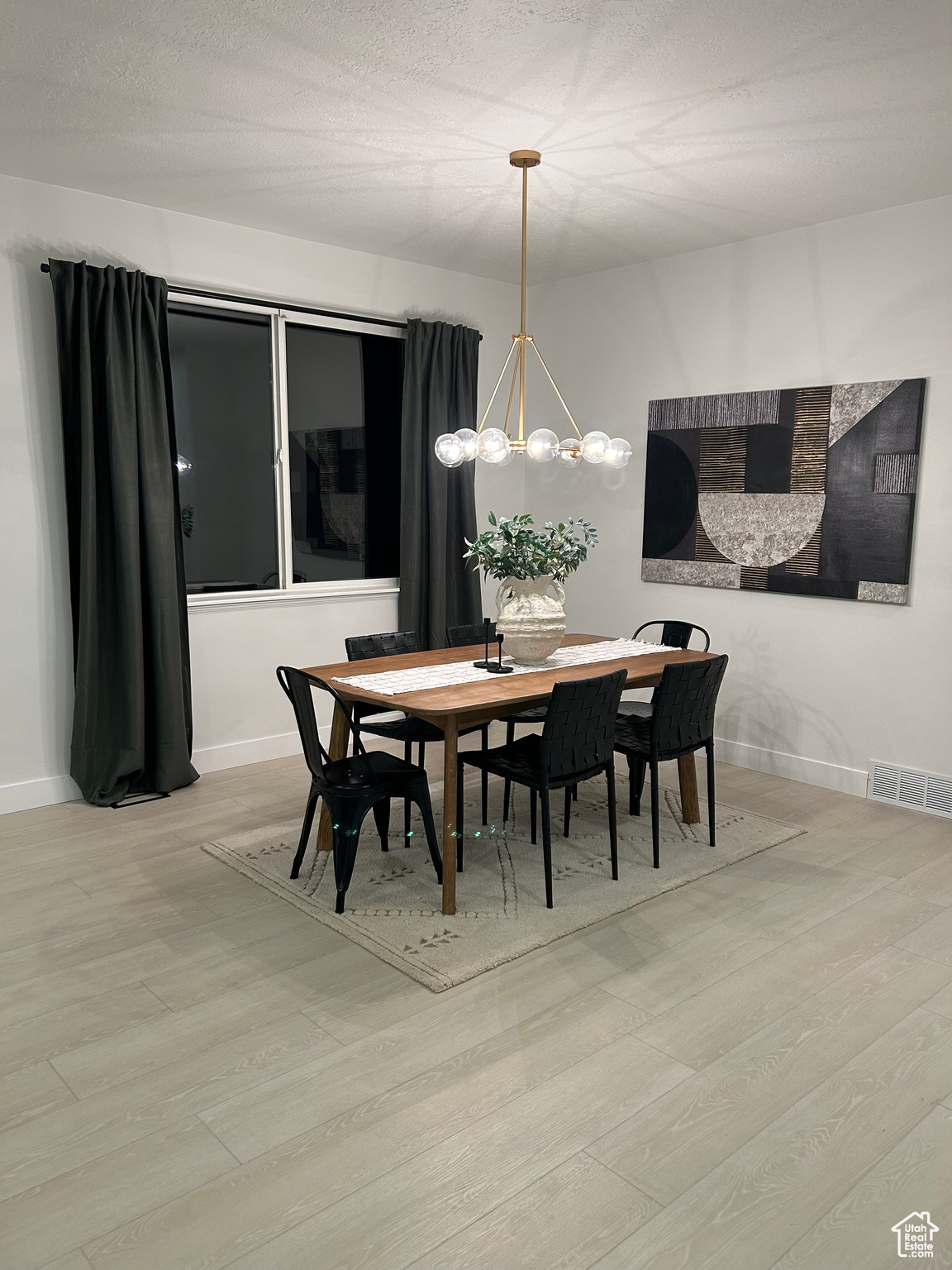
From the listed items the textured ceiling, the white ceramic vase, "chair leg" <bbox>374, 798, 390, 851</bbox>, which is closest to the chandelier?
the textured ceiling

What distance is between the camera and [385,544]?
5.66 meters

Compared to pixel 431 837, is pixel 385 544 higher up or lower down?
higher up

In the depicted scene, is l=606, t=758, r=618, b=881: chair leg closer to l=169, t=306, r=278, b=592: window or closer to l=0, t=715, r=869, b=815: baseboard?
l=0, t=715, r=869, b=815: baseboard

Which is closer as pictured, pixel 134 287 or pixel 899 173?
pixel 899 173

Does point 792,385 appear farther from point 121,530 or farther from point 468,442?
point 121,530

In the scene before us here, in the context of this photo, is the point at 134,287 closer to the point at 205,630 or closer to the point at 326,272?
the point at 326,272

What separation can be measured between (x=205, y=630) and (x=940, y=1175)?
12.9ft

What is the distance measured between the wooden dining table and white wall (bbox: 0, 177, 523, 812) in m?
1.21

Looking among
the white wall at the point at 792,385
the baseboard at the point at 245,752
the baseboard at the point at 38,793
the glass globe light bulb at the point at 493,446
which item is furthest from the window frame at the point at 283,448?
the glass globe light bulb at the point at 493,446

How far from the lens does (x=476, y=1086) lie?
7.50ft

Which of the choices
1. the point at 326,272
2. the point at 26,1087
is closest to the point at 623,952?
the point at 26,1087

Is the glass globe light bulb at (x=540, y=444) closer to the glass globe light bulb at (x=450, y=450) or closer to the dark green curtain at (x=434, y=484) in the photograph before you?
the glass globe light bulb at (x=450, y=450)

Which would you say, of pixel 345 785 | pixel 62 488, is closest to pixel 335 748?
pixel 345 785

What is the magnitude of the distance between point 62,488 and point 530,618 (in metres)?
2.28
